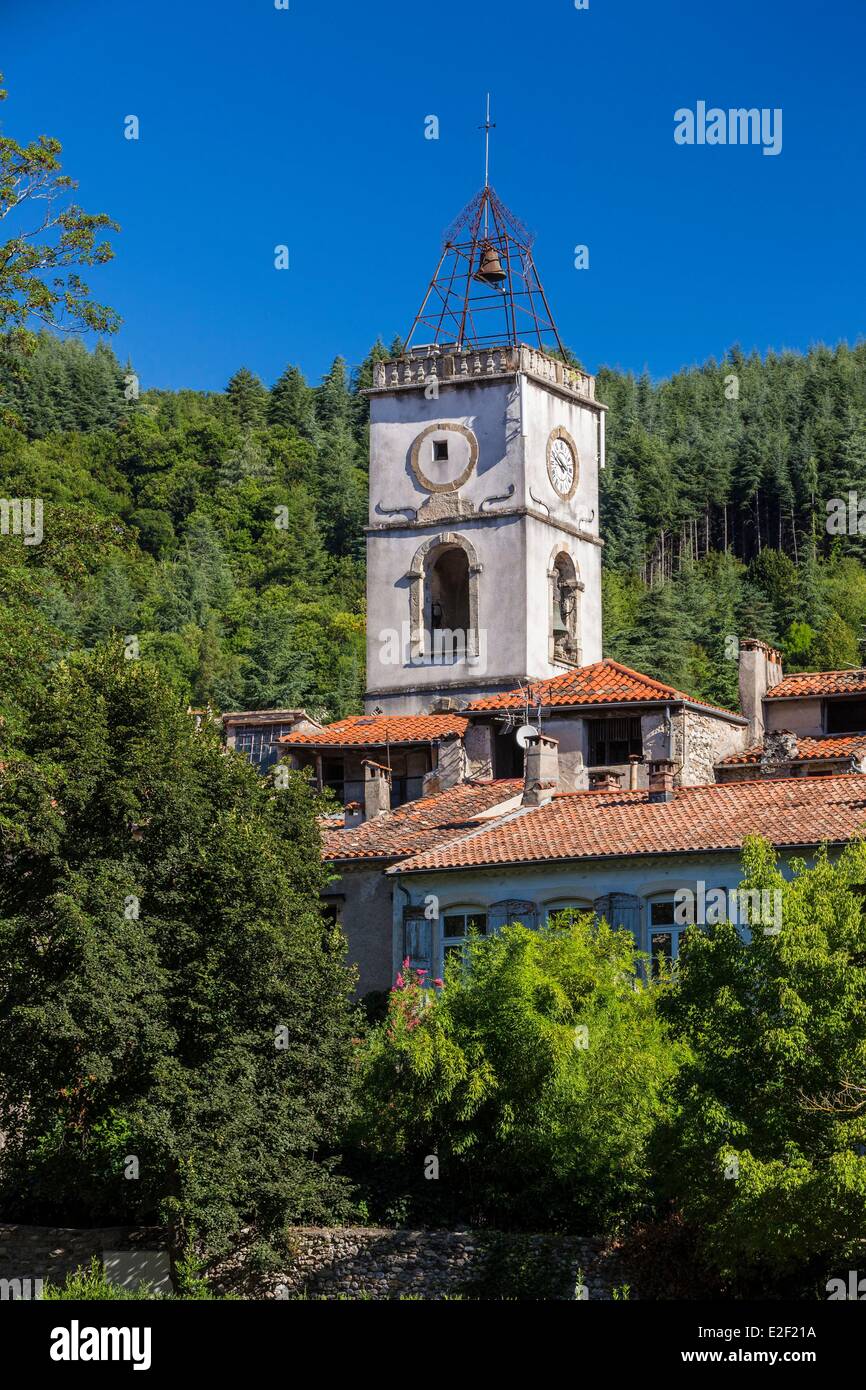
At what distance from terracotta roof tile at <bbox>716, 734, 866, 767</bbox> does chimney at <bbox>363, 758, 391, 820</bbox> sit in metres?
8.00

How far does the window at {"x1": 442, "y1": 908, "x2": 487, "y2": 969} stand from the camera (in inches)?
1686

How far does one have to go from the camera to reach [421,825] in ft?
159

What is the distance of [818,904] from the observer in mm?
32562

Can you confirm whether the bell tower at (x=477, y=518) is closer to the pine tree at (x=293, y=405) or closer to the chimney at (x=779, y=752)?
the chimney at (x=779, y=752)

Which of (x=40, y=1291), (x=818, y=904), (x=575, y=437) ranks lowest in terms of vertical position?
(x=40, y=1291)

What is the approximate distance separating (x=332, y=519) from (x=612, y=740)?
100 metres

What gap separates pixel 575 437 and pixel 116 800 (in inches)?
1230

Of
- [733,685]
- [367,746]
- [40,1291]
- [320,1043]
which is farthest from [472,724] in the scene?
[733,685]

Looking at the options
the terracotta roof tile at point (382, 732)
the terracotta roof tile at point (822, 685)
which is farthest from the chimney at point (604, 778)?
the terracotta roof tile at point (822, 685)

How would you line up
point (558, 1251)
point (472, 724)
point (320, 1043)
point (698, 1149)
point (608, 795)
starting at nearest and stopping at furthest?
point (698, 1149) → point (558, 1251) → point (320, 1043) → point (608, 795) → point (472, 724)

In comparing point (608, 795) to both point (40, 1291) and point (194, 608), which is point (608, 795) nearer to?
point (40, 1291)

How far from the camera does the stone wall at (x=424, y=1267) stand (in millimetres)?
34594

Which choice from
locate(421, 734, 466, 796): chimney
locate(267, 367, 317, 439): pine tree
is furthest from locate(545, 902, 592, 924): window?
locate(267, 367, 317, 439): pine tree

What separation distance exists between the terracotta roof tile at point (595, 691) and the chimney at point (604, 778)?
1.85 m
